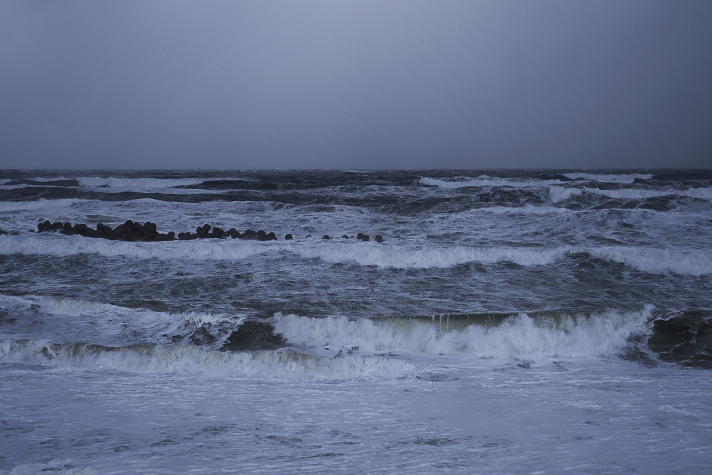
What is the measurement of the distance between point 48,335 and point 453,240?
872 centimetres

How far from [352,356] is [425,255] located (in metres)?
4.75

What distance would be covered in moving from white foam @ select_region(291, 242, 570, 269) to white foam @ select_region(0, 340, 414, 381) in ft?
14.9

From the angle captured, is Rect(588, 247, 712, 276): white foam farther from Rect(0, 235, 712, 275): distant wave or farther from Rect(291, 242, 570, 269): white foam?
Rect(291, 242, 570, 269): white foam

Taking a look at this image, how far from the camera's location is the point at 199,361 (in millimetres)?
4508

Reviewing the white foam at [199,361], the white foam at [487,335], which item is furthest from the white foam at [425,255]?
the white foam at [199,361]

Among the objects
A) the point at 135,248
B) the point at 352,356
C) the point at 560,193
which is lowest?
the point at 352,356

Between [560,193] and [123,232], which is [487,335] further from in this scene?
[560,193]

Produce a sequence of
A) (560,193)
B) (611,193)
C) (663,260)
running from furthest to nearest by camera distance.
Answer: (611,193) → (560,193) → (663,260)

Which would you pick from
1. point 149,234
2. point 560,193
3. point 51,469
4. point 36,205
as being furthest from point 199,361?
point 560,193

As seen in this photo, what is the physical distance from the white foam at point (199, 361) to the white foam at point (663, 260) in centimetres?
642

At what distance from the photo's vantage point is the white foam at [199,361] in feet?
14.4

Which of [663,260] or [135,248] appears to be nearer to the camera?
[663,260]

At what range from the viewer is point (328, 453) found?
9.26 feet

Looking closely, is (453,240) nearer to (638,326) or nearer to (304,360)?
(638,326)
